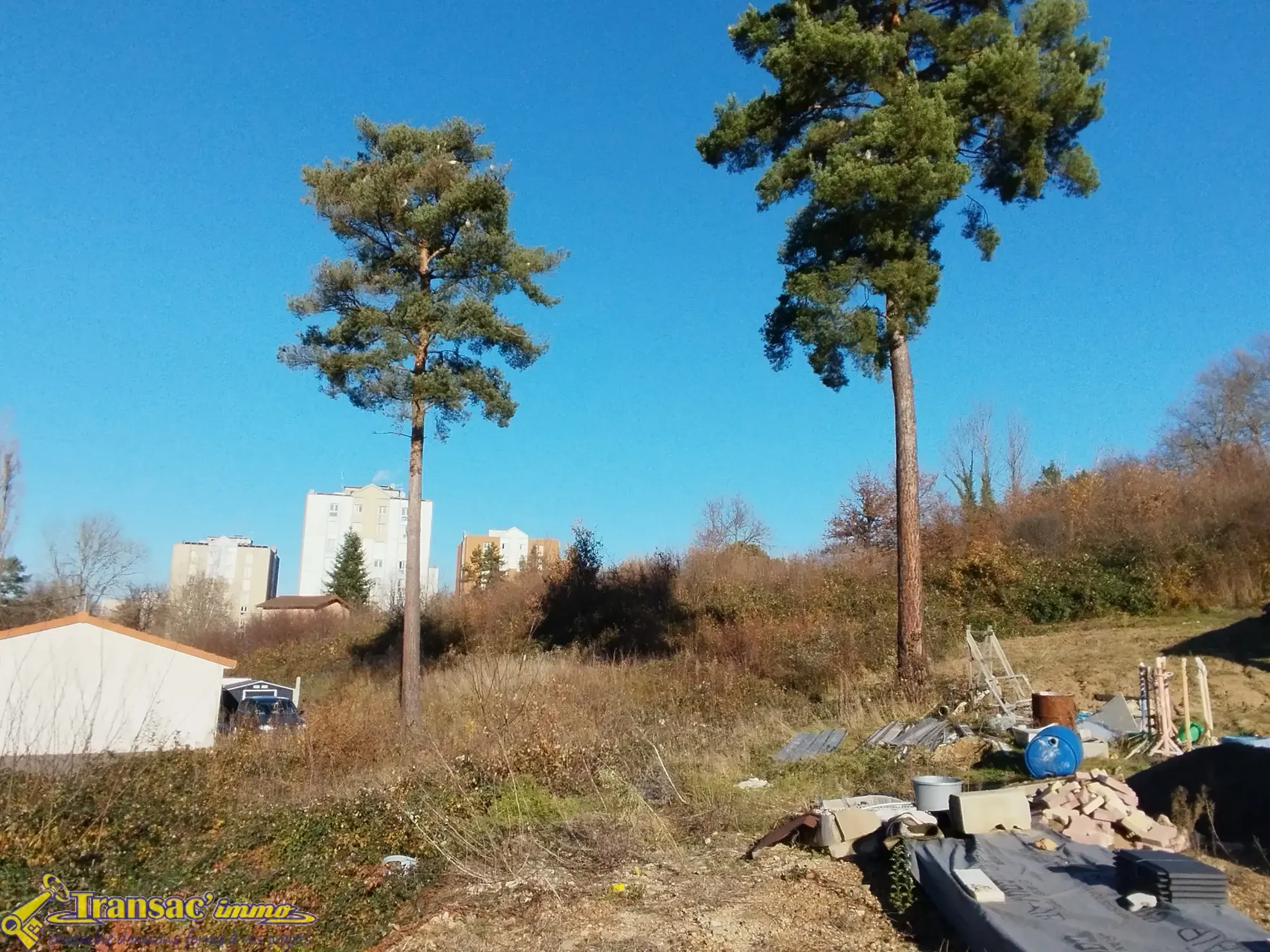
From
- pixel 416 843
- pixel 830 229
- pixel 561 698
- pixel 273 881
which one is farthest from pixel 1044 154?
pixel 273 881

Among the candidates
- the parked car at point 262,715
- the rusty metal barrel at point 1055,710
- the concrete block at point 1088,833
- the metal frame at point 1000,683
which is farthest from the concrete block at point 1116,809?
the parked car at point 262,715

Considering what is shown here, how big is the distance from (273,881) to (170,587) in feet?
251

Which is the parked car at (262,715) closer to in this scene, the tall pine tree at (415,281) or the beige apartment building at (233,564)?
the tall pine tree at (415,281)

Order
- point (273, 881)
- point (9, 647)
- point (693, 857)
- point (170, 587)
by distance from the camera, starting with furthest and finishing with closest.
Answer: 1. point (170, 587)
2. point (9, 647)
3. point (693, 857)
4. point (273, 881)

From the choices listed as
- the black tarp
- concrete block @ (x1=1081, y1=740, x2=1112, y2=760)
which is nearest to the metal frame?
concrete block @ (x1=1081, y1=740, x2=1112, y2=760)

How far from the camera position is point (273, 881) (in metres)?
6.62

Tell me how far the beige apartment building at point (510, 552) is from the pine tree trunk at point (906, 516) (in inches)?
869

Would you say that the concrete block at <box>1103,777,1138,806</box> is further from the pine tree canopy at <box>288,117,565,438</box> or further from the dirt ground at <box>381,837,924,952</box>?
the pine tree canopy at <box>288,117,565,438</box>

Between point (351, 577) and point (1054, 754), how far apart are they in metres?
62.2

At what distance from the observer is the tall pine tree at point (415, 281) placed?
17750 millimetres

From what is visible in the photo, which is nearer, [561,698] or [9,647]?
[561,698]

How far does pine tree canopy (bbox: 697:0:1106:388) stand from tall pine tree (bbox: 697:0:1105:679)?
0.02 metres

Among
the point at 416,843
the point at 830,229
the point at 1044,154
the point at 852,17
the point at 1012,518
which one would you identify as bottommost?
the point at 416,843

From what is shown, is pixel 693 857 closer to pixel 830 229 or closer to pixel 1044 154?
pixel 830 229
